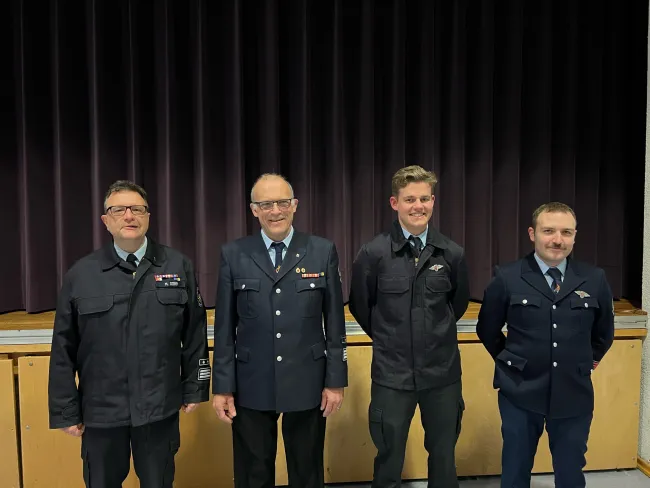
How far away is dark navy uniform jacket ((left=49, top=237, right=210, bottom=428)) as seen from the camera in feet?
5.46

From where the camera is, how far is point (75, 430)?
169cm

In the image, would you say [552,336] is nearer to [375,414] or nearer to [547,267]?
[547,267]

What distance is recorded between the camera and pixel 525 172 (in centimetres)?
291

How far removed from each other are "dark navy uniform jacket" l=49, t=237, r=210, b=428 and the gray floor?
130cm

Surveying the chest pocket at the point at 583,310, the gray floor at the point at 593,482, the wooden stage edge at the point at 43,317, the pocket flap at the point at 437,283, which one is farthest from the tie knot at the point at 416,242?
the gray floor at the point at 593,482

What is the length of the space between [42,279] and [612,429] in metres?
3.09

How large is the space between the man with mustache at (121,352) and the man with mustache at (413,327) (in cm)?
72

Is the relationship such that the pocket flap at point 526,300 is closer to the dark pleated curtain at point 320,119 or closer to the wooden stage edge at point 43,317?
the wooden stage edge at point 43,317

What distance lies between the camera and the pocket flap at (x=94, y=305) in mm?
1651

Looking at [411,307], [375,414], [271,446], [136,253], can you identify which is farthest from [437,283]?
[136,253]

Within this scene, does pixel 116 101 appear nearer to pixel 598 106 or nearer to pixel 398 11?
pixel 398 11

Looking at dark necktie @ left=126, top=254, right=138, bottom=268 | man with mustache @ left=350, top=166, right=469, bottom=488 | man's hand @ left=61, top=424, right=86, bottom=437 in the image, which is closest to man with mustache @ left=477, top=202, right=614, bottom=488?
man with mustache @ left=350, top=166, right=469, bottom=488

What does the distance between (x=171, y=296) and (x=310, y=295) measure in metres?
0.48

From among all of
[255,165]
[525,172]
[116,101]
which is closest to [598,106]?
[525,172]
